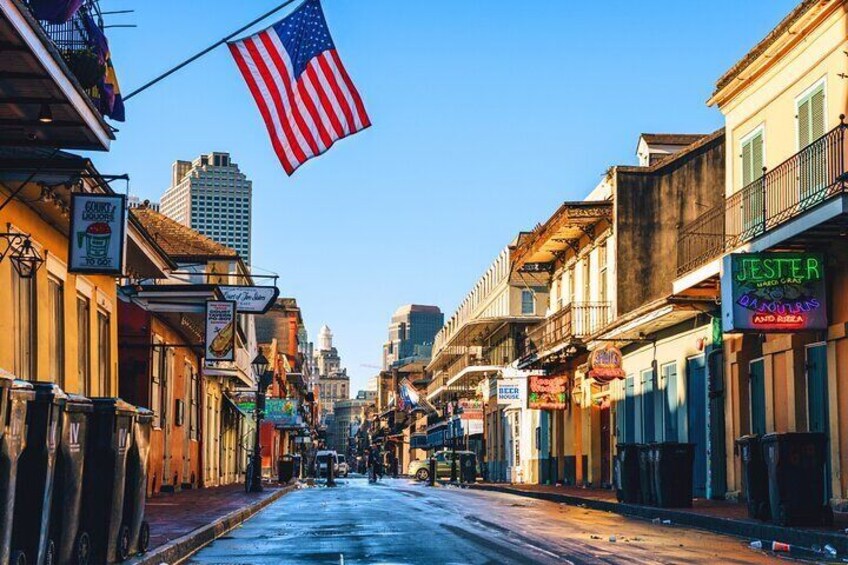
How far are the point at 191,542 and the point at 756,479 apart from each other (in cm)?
895

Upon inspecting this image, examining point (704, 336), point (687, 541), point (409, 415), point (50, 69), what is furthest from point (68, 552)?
point (409, 415)

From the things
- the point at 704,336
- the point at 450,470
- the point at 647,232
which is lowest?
the point at 450,470

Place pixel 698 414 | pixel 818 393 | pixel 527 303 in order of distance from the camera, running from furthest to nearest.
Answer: pixel 527 303
pixel 698 414
pixel 818 393

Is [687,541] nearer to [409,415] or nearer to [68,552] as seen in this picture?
A: [68,552]

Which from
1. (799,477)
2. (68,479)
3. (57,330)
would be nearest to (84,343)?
(57,330)

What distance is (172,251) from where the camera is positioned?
5338 cm

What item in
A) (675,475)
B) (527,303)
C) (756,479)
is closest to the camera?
(756,479)

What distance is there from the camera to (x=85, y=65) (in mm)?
16547

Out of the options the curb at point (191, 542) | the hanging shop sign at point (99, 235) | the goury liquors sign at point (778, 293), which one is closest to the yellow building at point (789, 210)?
the goury liquors sign at point (778, 293)

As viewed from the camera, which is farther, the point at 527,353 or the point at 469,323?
the point at 469,323

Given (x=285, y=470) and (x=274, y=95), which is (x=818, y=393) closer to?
(x=274, y=95)

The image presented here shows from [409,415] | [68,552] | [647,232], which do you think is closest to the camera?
[68,552]

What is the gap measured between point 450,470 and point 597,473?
28.7 metres

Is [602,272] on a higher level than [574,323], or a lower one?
higher
